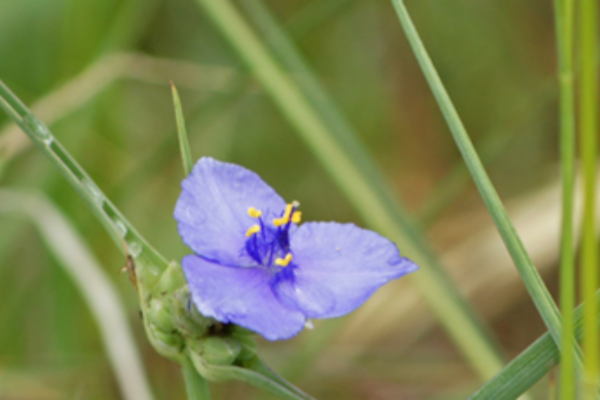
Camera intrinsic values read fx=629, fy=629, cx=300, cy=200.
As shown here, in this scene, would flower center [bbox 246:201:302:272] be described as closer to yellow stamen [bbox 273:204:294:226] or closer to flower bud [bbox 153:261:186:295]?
yellow stamen [bbox 273:204:294:226]

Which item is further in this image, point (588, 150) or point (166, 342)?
point (166, 342)

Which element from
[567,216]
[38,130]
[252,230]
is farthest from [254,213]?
[567,216]

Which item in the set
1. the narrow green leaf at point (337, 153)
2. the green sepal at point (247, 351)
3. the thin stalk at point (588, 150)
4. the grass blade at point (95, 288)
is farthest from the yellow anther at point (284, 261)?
the narrow green leaf at point (337, 153)

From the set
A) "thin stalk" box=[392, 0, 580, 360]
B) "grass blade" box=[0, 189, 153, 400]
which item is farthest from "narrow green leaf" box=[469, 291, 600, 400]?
"grass blade" box=[0, 189, 153, 400]

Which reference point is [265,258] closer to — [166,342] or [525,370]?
[166,342]

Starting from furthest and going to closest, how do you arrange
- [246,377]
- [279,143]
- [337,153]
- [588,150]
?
1. [279,143]
2. [337,153]
3. [246,377]
4. [588,150]

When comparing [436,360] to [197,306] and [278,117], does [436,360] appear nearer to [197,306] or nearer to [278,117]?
[278,117]

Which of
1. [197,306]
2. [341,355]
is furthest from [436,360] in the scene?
[197,306]
